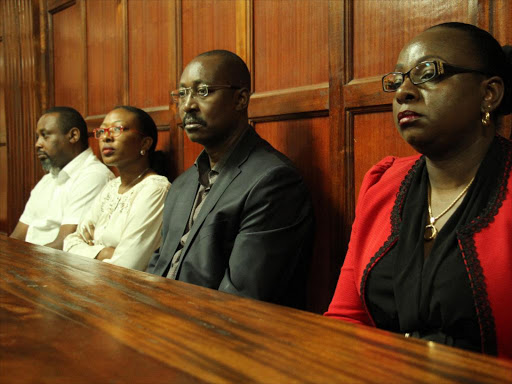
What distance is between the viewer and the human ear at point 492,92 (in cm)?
134

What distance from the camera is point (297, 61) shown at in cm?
242

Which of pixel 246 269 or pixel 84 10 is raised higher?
pixel 84 10

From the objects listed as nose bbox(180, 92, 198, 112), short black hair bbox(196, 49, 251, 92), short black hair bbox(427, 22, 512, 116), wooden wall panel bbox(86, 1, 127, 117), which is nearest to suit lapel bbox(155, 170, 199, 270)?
nose bbox(180, 92, 198, 112)

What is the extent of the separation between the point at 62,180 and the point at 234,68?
1.72 meters

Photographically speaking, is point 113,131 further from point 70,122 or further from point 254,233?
point 254,233

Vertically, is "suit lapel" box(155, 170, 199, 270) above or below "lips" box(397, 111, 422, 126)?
below

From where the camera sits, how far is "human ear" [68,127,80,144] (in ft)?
12.0

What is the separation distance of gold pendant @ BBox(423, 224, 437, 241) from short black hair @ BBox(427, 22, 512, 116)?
1.11 ft

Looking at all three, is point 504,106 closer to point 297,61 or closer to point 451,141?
point 451,141

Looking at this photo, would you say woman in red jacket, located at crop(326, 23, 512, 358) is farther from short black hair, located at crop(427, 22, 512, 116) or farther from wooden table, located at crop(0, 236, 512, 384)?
wooden table, located at crop(0, 236, 512, 384)

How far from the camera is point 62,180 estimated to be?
140 inches

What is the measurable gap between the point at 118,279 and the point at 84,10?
11.0 feet

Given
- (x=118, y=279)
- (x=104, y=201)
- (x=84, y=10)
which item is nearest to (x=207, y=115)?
(x=104, y=201)

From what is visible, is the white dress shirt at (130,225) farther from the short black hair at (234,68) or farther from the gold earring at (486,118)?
the gold earring at (486,118)
